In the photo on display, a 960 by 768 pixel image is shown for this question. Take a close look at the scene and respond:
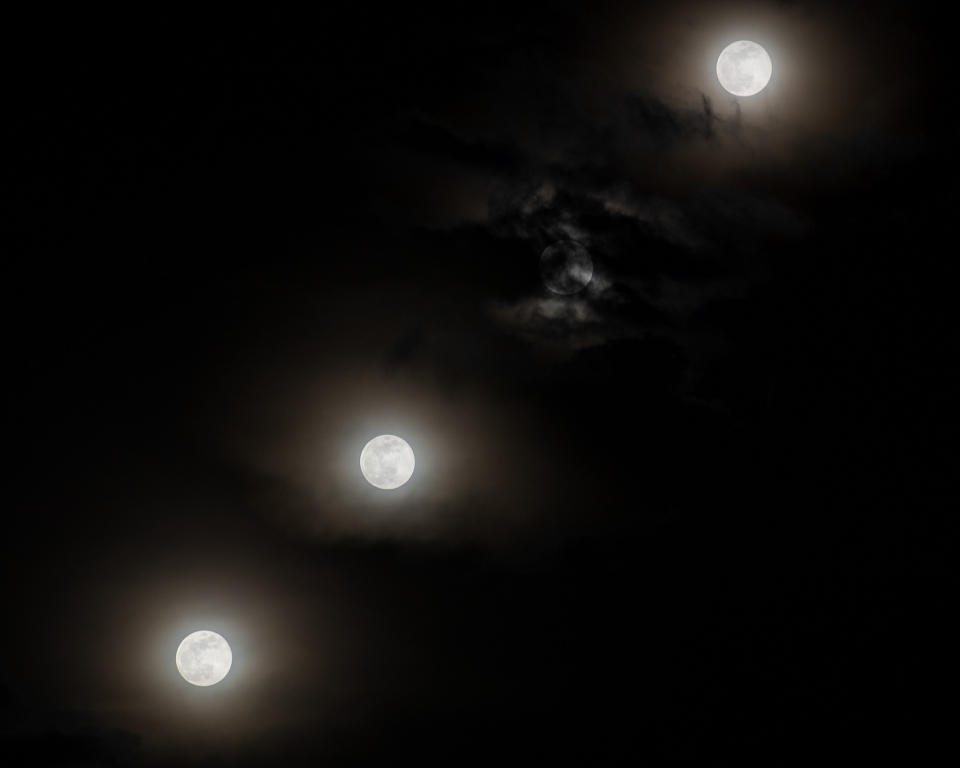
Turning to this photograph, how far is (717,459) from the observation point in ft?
14.8

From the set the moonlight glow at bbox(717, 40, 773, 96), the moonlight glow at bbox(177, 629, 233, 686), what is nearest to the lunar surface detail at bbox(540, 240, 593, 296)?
the moonlight glow at bbox(717, 40, 773, 96)

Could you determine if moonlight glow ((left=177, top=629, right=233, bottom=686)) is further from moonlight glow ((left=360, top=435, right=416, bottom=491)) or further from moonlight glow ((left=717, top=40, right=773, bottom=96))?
moonlight glow ((left=717, top=40, right=773, bottom=96))

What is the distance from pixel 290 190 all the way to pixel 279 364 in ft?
3.05

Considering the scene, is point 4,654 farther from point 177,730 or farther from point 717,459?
point 717,459

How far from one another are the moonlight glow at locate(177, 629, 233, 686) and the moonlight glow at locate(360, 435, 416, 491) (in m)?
1.18

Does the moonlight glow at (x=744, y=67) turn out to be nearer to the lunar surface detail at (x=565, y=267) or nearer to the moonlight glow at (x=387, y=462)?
the lunar surface detail at (x=565, y=267)

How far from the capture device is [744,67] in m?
3.94

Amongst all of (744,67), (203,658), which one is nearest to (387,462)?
(203,658)

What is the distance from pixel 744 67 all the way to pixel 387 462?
2.67 metres

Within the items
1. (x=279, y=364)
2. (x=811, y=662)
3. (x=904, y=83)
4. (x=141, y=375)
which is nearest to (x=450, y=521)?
(x=279, y=364)

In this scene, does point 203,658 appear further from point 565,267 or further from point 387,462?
point 565,267

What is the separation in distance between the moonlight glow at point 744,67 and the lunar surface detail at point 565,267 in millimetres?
1108

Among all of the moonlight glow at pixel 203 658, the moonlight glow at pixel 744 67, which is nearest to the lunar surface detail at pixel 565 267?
the moonlight glow at pixel 744 67

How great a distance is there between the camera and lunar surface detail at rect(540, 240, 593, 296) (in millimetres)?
4246
